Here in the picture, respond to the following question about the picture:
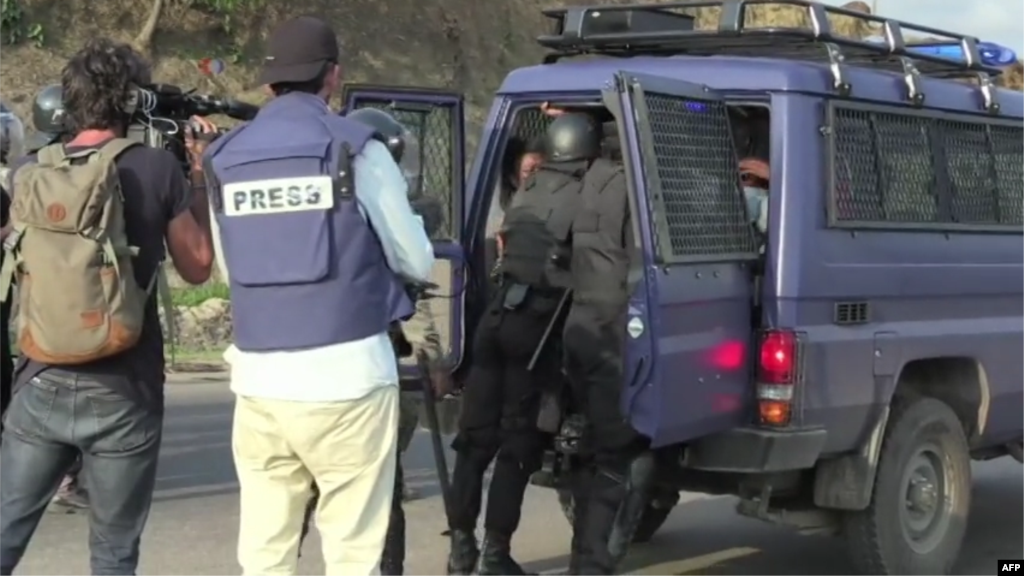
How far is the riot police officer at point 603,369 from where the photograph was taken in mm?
5660

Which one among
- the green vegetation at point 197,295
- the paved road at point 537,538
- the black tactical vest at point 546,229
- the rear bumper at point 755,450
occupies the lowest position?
the paved road at point 537,538

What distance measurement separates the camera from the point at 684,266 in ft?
17.9

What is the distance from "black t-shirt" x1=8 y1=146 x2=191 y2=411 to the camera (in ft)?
14.1

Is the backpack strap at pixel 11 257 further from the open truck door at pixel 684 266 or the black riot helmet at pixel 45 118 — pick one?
the open truck door at pixel 684 266

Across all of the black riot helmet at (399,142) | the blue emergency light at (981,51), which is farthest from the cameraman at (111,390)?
the blue emergency light at (981,51)

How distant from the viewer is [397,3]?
2634 cm

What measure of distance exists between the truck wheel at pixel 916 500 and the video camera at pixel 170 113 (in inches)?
116

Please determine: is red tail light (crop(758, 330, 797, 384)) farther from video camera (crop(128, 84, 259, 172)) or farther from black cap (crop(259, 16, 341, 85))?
black cap (crop(259, 16, 341, 85))

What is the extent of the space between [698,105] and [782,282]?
0.72 metres

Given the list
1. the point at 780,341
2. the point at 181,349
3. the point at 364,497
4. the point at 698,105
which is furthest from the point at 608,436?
the point at 181,349

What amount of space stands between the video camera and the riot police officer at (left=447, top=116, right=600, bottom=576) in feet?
4.44

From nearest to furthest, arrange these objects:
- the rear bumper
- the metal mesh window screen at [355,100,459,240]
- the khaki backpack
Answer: the khaki backpack → the rear bumper → the metal mesh window screen at [355,100,459,240]

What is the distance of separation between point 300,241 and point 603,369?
79.6 inches

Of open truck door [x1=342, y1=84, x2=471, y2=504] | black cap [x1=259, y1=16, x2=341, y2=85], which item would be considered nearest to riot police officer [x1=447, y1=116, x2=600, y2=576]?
open truck door [x1=342, y1=84, x2=471, y2=504]
